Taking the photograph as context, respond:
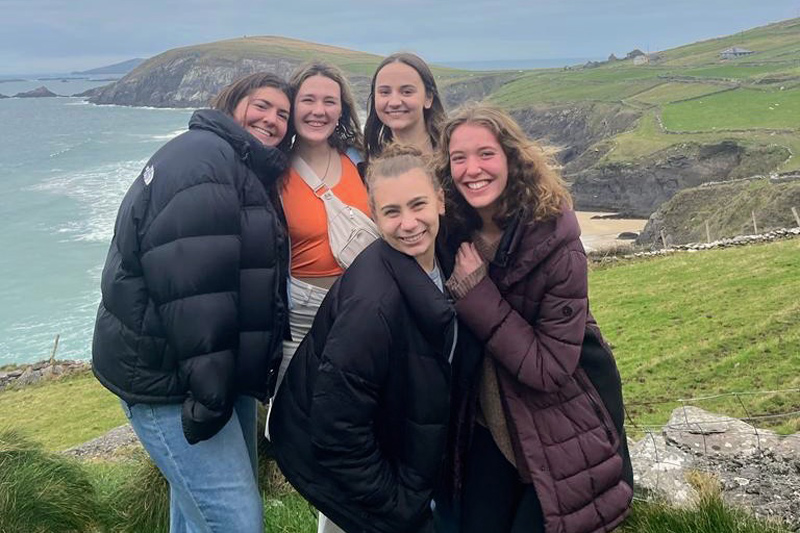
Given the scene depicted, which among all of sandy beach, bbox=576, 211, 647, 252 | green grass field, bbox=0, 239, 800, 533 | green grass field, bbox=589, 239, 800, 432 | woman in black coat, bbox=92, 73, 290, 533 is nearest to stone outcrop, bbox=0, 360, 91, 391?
green grass field, bbox=0, 239, 800, 533

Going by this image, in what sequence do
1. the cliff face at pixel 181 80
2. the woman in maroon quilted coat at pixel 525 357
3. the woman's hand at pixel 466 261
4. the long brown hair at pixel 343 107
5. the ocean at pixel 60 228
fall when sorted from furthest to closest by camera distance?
1. the cliff face at pixel 181 80
2. the ocean at pixel 60 228
3. the long brown hair at pixel 343 107
4. the woman's hand at pixel 466 261
5. the woman in maroon quilted coat at pixel 525 357

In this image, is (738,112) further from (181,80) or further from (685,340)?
(181,80)

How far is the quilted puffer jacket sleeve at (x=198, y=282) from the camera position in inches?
110

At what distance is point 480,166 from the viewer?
319 centimetres

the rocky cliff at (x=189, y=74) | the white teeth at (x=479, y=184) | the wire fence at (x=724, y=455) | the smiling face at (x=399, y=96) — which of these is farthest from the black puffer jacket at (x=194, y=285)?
the rocky cliff at (x=189, y=74)

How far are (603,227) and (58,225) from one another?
36954mm

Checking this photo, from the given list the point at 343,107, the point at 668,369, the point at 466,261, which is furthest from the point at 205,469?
the point at 668,369

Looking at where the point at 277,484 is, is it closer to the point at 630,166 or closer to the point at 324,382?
the point at 324,382

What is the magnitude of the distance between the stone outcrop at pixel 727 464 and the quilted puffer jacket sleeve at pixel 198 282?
2.58 m

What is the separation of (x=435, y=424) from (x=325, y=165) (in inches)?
64.1

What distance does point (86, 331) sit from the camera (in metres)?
28.4

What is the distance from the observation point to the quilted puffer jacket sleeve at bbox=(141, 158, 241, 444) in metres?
2.79

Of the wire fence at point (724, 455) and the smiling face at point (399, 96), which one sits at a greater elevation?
the smiling face at point (399, 96)

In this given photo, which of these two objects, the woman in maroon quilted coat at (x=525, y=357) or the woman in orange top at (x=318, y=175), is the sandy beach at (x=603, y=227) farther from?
the woman in maroon quilted coat at (x=525, y=357)
